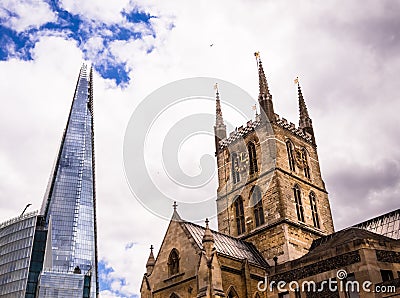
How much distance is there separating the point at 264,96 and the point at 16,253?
9223 centimetres

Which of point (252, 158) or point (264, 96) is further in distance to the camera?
point (264, 96)

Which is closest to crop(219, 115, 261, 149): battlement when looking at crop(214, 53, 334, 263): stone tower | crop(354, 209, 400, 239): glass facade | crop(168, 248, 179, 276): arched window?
crop(214, 53, 334, 263): stone tower

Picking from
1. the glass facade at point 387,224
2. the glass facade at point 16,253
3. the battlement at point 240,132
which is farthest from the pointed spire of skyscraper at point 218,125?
the glass facade at point 16,253

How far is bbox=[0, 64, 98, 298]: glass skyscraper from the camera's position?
110000 mm

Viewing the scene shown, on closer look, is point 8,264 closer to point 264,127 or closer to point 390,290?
point 264,127

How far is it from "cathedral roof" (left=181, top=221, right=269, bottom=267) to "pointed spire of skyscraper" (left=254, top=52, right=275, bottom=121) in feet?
45.7

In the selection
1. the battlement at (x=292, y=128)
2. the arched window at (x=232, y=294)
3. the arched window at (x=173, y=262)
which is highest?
the battlement at (x=292, y=128)

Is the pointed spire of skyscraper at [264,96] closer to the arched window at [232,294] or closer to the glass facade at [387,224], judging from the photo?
the glass facade at [387,224]

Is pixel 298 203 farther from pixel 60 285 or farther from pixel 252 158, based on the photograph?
pixel 60 285

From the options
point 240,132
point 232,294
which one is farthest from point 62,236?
point 232,294

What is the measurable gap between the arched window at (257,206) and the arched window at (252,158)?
216 centimetres

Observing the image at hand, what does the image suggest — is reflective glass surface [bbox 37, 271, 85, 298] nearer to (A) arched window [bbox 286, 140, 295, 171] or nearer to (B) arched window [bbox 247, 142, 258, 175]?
(B) arched window [bbox 247, 142, 258, 175]

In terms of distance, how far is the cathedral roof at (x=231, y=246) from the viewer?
114 feet

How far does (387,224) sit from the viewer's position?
38.7 meters
